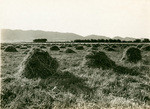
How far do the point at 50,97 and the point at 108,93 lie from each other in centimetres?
189

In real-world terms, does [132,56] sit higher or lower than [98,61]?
Result: lower

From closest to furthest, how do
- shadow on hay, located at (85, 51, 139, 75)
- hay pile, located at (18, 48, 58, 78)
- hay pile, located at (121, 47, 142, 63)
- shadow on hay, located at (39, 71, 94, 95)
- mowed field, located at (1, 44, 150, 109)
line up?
1. mowed field, located at (1, 44, 150, 109)
2. shadow on hay, located at (39, 71, 94, 95)
3. hay pile, located at (18, 48, 58, 78)
4. shadow on hay, located at (85, 51, 139, 75)
5. hay pile, located at (121, 47, 142, 63)

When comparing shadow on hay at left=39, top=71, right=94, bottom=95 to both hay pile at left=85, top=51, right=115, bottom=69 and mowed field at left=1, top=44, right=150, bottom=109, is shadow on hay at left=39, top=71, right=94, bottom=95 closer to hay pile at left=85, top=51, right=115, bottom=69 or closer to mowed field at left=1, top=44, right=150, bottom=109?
mowed field at left=1, top=44, right=150, bottom=109

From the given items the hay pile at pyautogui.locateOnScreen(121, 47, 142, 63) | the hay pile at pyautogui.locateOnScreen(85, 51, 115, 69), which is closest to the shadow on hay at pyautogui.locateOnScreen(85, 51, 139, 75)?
the hay pile at pyautogui.locateOnScreen(85, 51, 115, 69)

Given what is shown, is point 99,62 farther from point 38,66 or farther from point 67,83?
point 67,83

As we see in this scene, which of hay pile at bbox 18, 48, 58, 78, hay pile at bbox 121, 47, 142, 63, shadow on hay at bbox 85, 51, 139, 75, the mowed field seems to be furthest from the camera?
hay pile at bbox 121, 47, 142, 63

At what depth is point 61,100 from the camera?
237 inches

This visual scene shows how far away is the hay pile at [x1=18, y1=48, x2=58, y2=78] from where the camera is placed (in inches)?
346

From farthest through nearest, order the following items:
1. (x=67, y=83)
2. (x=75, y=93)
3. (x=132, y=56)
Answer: (x=132, y=56), (x=67, y=83), (x=75, y=93)

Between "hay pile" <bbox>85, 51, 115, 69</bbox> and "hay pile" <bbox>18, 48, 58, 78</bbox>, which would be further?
"hay pile" <bbox>85, 51, 115, 69</bbox>

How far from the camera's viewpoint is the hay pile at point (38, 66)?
8789 millimetres

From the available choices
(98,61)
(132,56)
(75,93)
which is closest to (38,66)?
(75,93)

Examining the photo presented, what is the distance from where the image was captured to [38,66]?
8.96 metres

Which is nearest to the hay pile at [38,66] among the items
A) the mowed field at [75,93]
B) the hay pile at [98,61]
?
the mowed field at [75,93]
